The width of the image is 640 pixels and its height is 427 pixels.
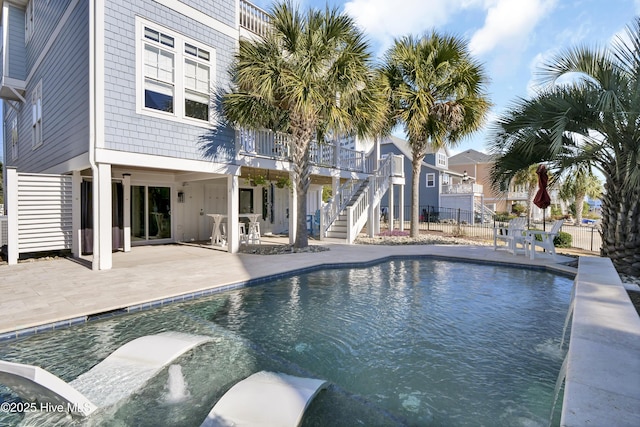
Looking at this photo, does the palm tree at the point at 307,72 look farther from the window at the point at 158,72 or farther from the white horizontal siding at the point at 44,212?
the white horizontal siding at the point at 44,212

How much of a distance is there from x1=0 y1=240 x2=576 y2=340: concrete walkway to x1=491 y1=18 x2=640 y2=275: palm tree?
61.8 inches

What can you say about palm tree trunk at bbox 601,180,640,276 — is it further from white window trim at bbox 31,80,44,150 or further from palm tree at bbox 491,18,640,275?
white window trim at bbox 31,80,44,150

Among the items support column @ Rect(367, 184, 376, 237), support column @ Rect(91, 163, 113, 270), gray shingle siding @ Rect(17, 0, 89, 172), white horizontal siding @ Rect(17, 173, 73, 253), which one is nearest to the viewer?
support column @ Rect(91, 163, 113, 270)

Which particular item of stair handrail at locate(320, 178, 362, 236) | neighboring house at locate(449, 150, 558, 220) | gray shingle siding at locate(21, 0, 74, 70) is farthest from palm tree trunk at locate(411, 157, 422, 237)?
neighboring house at locate(449, 150, 558, 220)

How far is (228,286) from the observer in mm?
6207

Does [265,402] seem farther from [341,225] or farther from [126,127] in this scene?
[341,225]

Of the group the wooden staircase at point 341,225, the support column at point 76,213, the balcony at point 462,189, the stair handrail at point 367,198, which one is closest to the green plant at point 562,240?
the stair handrail at point 367,198

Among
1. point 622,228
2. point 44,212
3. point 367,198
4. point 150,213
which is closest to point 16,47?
point 150,213

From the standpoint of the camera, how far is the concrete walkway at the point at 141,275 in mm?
4613

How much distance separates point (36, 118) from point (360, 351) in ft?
47.7

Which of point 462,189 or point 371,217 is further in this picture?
point 462,189

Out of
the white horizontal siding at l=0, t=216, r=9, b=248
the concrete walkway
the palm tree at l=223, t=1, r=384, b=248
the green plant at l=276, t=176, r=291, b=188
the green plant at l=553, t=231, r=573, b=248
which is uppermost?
the palm tree at l=223, t=1, r=384, b=248

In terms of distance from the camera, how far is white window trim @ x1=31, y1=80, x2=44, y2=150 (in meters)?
11.6

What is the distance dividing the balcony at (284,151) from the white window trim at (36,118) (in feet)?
23.7
